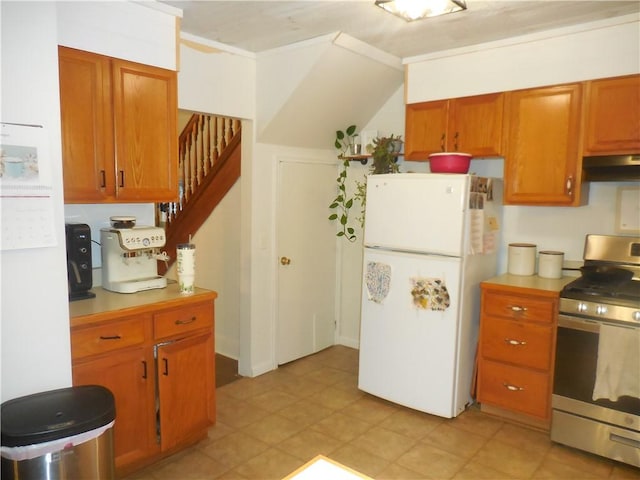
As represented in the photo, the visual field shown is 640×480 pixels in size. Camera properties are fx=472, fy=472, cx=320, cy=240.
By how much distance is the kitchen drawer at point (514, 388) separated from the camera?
286 cm

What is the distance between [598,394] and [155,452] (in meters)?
2.39

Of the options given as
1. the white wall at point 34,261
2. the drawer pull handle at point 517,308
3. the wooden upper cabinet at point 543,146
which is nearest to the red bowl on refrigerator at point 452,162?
the wooden upper cabinet at point 543,146

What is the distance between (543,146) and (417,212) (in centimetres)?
90

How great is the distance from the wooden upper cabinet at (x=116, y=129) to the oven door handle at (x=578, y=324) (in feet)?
7.71

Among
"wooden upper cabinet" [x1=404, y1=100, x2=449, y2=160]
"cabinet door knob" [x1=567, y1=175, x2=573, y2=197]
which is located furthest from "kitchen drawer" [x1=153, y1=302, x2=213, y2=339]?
"cabinet door knob" [x1=567, y1=175, x2=573, y2=197]

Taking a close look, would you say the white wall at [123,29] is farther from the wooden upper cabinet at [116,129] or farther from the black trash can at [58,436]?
the black trash can at [58,436]

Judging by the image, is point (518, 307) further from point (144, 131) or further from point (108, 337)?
point (144, 131)

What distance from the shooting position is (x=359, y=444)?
2795 millimetres

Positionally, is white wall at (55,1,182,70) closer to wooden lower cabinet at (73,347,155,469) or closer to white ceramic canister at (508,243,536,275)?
wooden lower cabinet at (73,347,155,469)

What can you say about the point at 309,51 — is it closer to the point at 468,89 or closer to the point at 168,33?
the point at 168,33

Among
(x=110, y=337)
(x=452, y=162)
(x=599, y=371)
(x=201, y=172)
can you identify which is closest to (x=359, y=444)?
(x=599, y=371)

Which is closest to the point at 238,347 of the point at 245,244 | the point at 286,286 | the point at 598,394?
the point at 286,286

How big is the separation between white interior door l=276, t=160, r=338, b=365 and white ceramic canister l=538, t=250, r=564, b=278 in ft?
5.97

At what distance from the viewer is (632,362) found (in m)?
2.46
